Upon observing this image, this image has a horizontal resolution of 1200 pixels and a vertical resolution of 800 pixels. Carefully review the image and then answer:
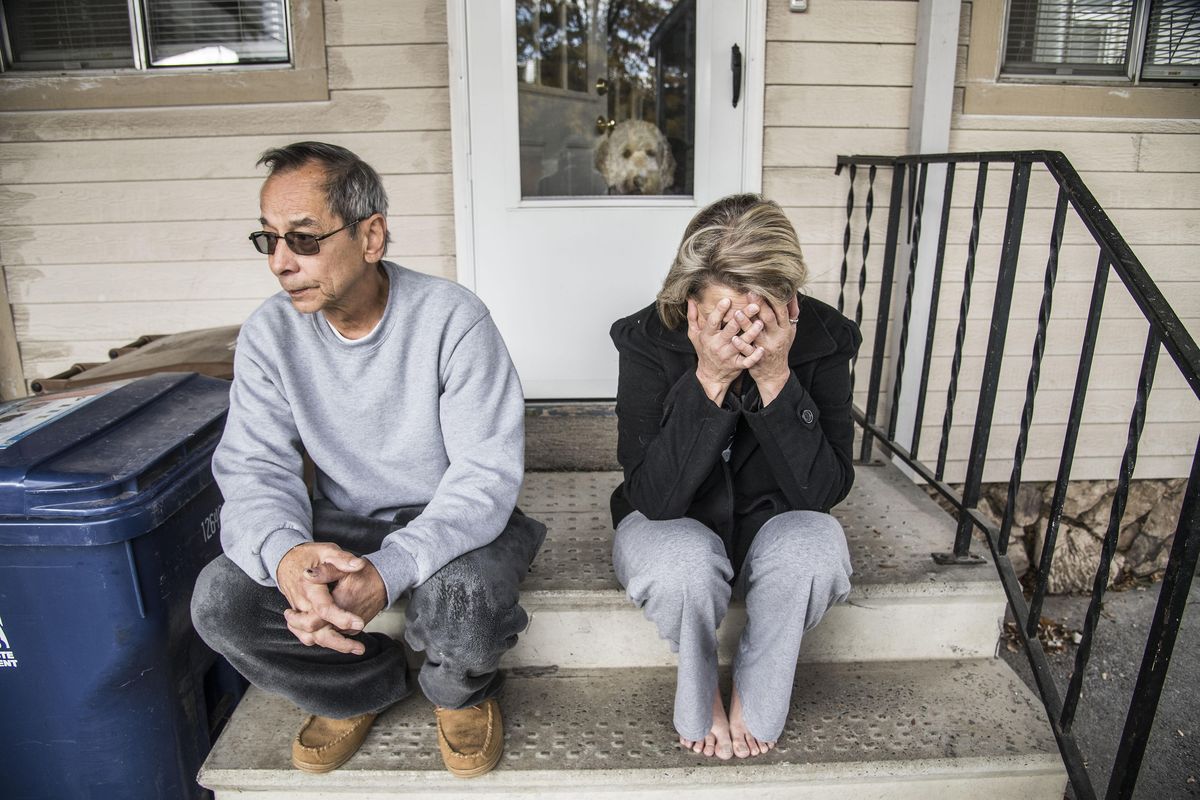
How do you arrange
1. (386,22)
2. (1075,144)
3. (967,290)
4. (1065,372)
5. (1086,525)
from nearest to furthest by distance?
(967,290) < (386,22) < (1075,144) < (1065,372) < (1086,525)

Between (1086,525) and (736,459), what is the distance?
251cm

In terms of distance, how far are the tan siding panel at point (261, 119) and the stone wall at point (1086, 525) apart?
2652 millimetres

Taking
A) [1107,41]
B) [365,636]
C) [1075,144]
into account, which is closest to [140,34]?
[365,636]

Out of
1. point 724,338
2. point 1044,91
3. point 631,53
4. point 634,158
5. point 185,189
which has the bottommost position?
point 724,338

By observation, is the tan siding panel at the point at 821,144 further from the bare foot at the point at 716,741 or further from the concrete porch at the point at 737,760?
the bare foot at the point at 716,741

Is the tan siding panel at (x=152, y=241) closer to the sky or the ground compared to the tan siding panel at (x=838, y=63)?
closer to the ground

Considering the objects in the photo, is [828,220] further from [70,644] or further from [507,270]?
[70,644]

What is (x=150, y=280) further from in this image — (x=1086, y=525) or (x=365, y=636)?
(x=1086, y=525)

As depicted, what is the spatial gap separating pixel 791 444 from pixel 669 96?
67.6 inches

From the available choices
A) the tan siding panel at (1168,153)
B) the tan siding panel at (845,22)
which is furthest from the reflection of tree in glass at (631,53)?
the tan siding panel at (1168,153)

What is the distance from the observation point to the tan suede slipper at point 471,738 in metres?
1.57

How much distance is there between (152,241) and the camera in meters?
2.88

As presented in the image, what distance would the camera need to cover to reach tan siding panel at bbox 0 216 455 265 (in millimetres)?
2861

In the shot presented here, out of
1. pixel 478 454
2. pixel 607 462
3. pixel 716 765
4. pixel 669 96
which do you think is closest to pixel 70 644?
pixel 478 454
